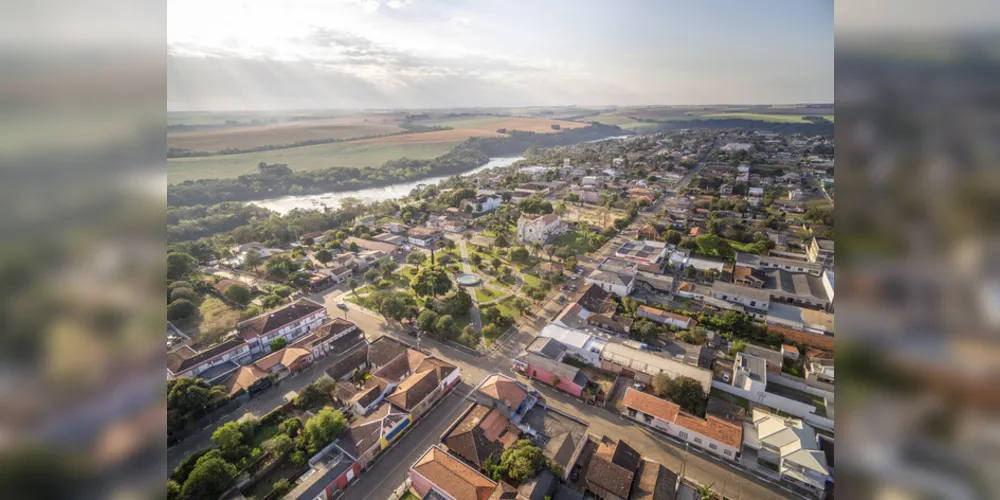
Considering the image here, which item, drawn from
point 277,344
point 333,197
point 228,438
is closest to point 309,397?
point 228,438

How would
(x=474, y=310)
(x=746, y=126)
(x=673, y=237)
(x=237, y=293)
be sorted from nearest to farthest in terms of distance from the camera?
(x=474, y=310) → (x=237, y=293) → (x=673, y=237) → (x=746, y=126)

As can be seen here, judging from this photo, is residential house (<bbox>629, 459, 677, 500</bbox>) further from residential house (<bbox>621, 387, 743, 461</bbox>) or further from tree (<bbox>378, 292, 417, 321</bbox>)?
tree (<bbox>378, 292, 417, 321</bbox>)

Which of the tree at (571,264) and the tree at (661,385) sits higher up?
the tree at (571,264)

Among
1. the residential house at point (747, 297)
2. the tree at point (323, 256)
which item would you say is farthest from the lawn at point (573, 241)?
the tree at point (323, 256)

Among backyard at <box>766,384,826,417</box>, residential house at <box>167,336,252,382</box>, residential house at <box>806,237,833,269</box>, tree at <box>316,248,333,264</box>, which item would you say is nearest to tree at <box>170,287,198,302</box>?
residential house at <box>167,336,252,382</box>

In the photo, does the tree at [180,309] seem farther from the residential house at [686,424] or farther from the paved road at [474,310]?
the residential house at [686,424]

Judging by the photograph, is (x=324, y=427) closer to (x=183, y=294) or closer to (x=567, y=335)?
(x=567, y=335)
